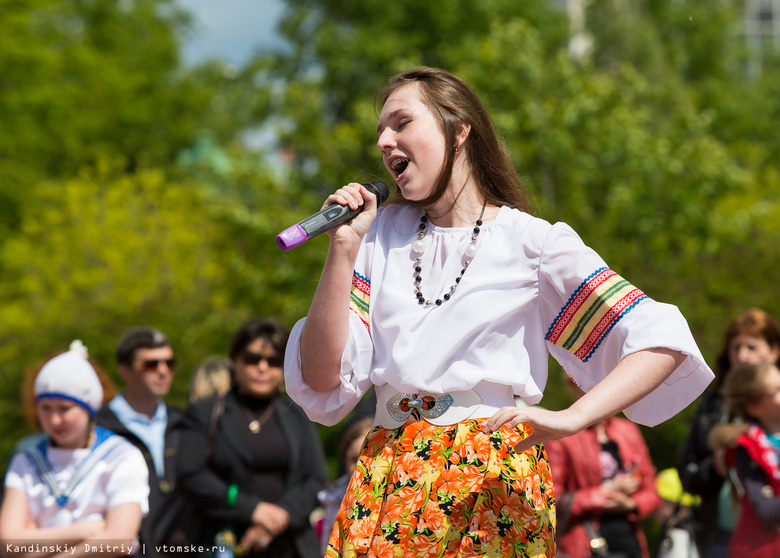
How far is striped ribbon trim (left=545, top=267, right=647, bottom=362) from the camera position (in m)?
2.25

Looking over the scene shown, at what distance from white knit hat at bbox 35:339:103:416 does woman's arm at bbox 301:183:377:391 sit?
7.23 ft

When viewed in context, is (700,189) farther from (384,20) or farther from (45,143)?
(45,143)

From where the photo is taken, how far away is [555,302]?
7.75ft

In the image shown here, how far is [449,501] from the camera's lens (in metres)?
2.22

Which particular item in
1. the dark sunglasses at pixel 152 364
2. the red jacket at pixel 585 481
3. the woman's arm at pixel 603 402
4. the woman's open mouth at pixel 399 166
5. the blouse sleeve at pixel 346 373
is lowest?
the red jacket at pixel 585 481

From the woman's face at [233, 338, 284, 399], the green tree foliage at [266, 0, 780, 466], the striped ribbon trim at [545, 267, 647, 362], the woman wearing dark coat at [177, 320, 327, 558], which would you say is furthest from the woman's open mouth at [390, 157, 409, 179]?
the woman's face at [233, 338, 284, 399]

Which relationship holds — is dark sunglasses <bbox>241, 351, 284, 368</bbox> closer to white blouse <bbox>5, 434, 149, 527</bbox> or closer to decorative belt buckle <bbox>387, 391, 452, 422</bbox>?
white blouse <bbox>5, 434, 149, 527</bbox>

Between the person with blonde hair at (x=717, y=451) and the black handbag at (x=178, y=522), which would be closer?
the person with blonde hair at (x=717, y=451)

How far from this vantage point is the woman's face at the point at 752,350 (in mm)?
5262

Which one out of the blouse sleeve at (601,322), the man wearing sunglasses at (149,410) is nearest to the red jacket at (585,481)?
the man wearing sunglasses at (149,410)

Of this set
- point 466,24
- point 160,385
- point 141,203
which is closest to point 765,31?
point 466,24

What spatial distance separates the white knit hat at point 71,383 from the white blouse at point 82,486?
0.80ft

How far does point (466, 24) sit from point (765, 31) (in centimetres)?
4017

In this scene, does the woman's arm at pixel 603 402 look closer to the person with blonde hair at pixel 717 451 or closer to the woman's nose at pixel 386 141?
the woman's nose at pixel 386 141
